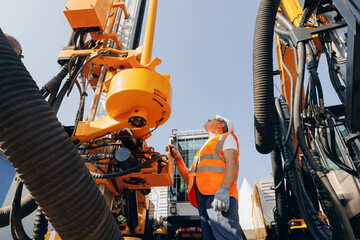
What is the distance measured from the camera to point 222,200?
212cm

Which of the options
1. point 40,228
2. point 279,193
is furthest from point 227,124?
point 40,228

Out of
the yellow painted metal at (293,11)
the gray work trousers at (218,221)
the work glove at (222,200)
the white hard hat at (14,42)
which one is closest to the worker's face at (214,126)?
the gray work trousers at (218,221)

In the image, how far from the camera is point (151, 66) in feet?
9.09

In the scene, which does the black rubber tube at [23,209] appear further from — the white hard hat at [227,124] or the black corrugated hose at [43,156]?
the white hard hat at [227,124]

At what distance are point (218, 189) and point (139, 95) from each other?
1218mm

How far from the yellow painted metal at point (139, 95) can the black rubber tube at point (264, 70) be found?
1467mm

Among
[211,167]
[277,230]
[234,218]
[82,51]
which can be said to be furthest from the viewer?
[277,230]

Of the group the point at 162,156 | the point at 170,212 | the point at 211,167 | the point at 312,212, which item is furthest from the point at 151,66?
the point at 170,212

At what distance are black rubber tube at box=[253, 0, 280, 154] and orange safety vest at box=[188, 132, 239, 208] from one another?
3.53 ft

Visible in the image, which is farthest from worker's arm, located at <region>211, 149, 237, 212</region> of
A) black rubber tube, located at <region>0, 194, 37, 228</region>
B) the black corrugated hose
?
black rubber tube, located at <region>0, 194, 37, 228</region>

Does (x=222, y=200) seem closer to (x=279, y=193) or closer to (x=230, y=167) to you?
(x=230, y=167)

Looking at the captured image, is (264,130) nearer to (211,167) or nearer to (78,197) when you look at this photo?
(211,167)

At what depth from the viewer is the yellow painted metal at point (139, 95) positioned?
8.10 ft

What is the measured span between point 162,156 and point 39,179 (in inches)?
71.1
